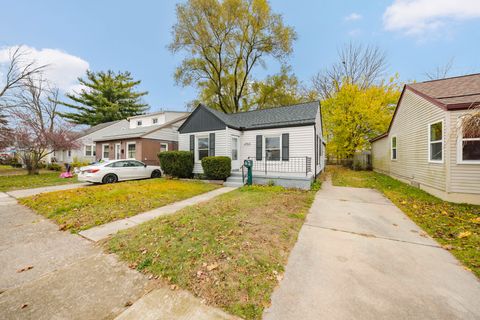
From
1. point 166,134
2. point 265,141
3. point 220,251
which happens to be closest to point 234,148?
point 265,141

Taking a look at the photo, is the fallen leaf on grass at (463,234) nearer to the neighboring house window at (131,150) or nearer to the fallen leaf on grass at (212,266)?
the fallen leaf on grass at (212,266)

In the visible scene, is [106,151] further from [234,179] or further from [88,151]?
[234,179]

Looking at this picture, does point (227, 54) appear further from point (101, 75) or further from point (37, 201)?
point (101, 75)

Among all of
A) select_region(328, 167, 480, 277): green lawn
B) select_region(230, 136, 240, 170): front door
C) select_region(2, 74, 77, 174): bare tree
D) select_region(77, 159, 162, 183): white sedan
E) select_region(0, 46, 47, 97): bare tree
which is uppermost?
select_region(0, 46, 47, 97): bare tree

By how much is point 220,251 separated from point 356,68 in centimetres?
2619

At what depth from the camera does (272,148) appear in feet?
34.9

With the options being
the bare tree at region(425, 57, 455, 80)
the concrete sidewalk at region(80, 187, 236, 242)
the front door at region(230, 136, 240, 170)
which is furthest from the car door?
the bare tree at region(425, 57, 455, 80)

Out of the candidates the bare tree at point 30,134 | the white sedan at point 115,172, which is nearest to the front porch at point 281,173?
the white sedan at point 115,172

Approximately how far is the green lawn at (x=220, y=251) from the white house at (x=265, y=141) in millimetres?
5036

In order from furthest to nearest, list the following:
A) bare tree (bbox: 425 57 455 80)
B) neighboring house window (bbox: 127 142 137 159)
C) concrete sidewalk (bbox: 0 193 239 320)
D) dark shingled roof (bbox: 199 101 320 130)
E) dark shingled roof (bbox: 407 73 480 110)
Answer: bare tree (bbox: 425 57 455 80), neighboring house window (bbox: 127 142 137 159), dark shingled roof (bbox: 199 101 320 130), dark shingled roof (bbox: 407 73 480 110), concrete sidewalk (bbox: 0 193 239 320)

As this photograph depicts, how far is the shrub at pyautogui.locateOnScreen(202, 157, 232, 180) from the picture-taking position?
1000 cm

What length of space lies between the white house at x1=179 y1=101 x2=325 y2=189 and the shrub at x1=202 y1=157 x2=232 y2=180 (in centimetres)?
51

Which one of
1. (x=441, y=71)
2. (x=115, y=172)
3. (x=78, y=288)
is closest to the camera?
(x=78, y=288)

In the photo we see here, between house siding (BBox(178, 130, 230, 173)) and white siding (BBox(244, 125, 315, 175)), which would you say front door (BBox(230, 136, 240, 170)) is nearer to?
house siding (BBox(178, 130, 230, 173))
